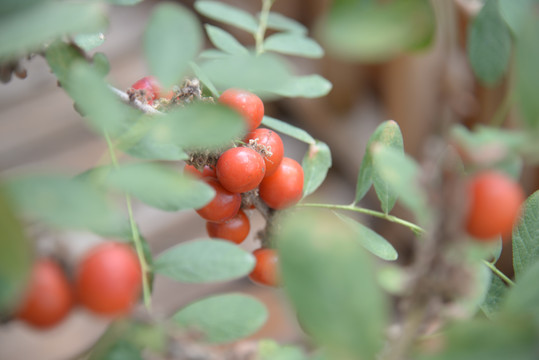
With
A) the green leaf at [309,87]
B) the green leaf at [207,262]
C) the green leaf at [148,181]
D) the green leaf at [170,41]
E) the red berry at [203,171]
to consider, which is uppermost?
the green leaf at [170,41]

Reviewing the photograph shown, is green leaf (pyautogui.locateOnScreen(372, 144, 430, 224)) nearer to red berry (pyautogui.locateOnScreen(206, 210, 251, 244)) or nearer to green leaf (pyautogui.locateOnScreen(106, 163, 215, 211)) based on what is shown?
green leaf (pyautogui.locateOnScreen(106, 163, 215, 211))

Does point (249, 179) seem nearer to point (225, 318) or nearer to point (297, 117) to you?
point (225, 318)

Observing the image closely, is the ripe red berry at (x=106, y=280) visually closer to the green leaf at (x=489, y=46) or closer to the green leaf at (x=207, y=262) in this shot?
the green leaf at (x=207, y=262)

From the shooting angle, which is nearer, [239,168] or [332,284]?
[332,284]

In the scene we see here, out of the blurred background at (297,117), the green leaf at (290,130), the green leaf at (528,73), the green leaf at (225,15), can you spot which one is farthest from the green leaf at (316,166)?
the blurred background at (297,117)

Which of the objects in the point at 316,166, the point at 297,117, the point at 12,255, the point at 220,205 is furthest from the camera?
the point at 297,117

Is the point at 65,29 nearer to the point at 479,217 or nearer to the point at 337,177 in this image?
the point at 479,217

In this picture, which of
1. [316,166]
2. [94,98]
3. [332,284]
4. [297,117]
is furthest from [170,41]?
[297,117]

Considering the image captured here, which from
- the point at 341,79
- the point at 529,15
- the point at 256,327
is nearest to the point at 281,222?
the point at 256,327
